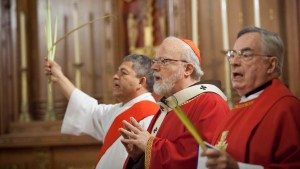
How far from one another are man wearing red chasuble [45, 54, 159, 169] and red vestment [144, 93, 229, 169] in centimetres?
70

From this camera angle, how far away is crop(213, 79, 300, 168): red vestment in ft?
6.70

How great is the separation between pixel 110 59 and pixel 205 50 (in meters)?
0.97

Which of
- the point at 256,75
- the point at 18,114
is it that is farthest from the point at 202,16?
the point at 256,75

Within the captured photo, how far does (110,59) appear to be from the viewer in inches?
207

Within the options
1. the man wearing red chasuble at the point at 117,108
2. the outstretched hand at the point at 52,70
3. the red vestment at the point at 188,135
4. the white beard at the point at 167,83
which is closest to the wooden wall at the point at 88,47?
the man wearing red chasuble at the point at 117,108

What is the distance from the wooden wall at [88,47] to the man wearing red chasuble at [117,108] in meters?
1.10

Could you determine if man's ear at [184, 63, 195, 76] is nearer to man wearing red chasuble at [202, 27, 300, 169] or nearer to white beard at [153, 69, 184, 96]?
white beard at [153, 69, 184, 96]

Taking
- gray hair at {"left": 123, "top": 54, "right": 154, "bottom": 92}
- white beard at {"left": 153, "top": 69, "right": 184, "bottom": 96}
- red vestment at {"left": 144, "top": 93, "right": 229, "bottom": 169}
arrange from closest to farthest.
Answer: red vestment at {"left": 144, "top": 93, "right": 229, "bottom": 169}
white beard at {"left": 153, "top": 69, "right": 184, "bottom": 96}
gray hair at {"left": 123, "top": 54, "right": 154, "bottom": 92}

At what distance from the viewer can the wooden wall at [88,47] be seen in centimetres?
491

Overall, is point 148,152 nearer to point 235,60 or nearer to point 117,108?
point 235,60

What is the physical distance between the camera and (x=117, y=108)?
150 inches

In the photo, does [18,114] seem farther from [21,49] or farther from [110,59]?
[110,59]

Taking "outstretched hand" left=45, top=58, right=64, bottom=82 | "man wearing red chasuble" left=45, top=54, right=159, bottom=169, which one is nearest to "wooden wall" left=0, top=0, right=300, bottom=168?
"man wearing red chasuble" left=45, top=54, right=159, bottom=169

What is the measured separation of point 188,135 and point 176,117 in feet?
0.73
